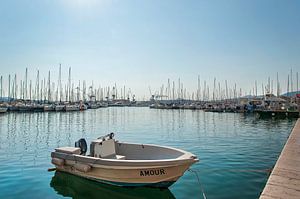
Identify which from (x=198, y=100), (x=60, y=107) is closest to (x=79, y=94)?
(x=60, y=107)

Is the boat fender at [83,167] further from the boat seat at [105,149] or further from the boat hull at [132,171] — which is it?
the boat seat at [105,149]

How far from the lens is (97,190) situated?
828 centimetres

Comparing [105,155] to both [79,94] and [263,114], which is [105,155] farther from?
[79,94]

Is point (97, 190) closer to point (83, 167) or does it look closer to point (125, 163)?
point (83, 167)

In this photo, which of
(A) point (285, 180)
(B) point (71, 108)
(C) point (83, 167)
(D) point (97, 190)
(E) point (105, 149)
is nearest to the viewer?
(A) point (285, 180)

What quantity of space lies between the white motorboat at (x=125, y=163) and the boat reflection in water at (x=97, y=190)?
0.71 ft

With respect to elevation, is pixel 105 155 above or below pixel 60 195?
above

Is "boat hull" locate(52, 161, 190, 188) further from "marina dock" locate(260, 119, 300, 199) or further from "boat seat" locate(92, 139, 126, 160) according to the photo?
"marina dock" locate(260, 119, 300, 199)

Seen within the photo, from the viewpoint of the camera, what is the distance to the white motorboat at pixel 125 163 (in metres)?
7.54

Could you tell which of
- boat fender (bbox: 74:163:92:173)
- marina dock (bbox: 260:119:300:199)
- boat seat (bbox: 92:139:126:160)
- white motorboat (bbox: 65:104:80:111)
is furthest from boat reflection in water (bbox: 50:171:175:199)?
white motorboat (bbox: 65:104:80:111)

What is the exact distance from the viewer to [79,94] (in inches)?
4146

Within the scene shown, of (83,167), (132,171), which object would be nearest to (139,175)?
(132,171)

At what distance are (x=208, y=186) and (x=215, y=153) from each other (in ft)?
19.2

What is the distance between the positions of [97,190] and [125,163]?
1.63 meters
